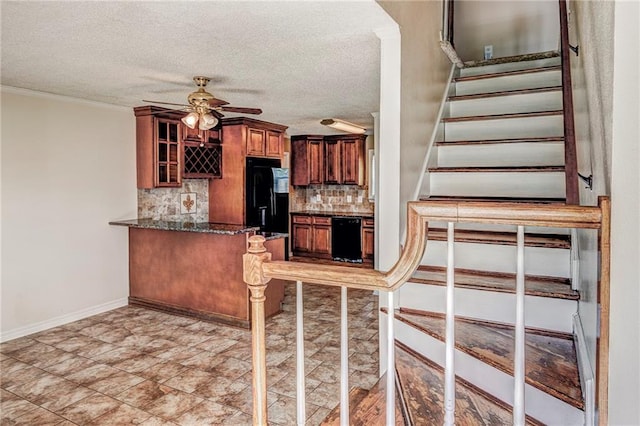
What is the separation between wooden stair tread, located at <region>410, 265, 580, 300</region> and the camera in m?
2.14

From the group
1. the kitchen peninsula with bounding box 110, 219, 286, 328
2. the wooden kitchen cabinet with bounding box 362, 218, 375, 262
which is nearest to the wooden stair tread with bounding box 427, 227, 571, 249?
the kitchen peninsula with bounding box 110, 219, 286, 328

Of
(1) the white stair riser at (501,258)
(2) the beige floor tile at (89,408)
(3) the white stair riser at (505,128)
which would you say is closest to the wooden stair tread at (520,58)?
(3) the white stair riser at (505,128)

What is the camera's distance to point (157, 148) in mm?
5105

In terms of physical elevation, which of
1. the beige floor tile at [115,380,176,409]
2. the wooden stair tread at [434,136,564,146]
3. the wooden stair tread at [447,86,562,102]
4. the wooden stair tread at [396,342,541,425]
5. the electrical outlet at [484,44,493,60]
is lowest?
the beige floor tile at [115,380,176,409]

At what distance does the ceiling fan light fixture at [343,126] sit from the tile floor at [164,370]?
2.90m

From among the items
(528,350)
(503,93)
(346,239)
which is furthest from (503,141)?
(346,239)

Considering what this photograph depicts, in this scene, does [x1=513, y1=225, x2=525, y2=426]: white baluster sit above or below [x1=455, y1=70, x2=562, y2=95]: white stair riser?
below

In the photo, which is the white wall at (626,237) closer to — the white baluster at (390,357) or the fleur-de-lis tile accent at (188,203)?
the white baluster at (390,357)

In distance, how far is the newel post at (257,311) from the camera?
1.52m

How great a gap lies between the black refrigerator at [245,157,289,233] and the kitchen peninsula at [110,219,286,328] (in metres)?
1.54

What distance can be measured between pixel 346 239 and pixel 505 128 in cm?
436

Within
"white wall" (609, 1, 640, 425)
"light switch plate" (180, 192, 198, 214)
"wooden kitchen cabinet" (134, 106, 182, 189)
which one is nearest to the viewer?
"white wall" (609, 1, 640, 425)

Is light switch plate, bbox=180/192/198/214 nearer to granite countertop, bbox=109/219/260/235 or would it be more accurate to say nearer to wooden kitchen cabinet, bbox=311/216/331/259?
granite countertop, bbox=109/219/260/235

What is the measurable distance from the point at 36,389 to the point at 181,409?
117 centimetres
